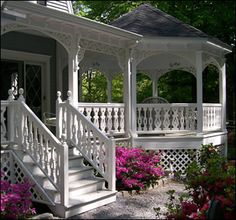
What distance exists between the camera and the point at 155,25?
12.5 metres

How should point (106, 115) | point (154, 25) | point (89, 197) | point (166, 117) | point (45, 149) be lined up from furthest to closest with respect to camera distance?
point (154, 25) < point (166, 117) < point (106, 115) < point (89, 197) < point (45, 149)

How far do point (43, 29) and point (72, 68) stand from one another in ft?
4.27

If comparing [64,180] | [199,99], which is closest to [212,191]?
[64,180]

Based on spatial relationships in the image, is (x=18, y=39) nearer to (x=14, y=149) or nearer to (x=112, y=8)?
(x=14, y=149)

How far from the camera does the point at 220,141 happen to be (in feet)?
44.1

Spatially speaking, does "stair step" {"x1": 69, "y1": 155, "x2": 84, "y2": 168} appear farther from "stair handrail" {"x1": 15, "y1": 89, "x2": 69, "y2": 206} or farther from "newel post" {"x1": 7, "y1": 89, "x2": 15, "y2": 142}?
"newel post" {"x1": 7, "y1": 89, "x2": 15, "y2": 142}

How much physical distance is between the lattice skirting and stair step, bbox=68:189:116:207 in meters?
0.64

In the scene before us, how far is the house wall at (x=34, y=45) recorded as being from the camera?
1054 centimetres

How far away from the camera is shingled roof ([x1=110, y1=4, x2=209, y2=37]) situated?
1180cm

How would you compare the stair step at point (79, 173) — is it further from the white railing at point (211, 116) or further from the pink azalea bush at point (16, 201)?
the white railing at point (211, 116)

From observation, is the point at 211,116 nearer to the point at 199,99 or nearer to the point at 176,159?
the point at 199,99

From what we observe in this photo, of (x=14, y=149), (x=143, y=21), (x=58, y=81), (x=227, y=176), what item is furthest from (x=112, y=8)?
(x=227, y=176)

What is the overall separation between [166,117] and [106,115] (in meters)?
1.99

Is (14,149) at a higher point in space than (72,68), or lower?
lower
